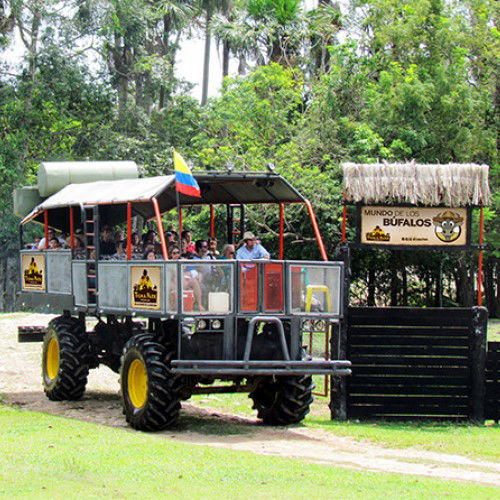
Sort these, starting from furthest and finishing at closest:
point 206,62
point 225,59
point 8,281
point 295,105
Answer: point 206,62
point 225,59
point 8,281
point 295,105

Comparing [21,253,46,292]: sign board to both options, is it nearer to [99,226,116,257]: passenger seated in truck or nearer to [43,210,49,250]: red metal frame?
[43,210,49,250]: red metal frame

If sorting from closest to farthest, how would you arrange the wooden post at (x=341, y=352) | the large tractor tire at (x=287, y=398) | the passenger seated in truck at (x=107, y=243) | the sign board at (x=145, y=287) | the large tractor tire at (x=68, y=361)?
the sign board at (x=145, y=287), the large tractor tire at (x=287, y=398), the wooden post at (x=341, y=352), the passenger seated in truck at (x=107, y=243), the large tractor tire at (x=68, y=361)

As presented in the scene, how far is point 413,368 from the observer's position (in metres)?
15.4

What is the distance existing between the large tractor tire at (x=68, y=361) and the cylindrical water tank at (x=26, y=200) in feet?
8.41

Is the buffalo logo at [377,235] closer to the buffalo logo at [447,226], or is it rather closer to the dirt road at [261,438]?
the buffalo logo at [447,226]

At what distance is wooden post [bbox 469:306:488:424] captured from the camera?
50.6 feet

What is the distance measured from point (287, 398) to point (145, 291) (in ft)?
8.43

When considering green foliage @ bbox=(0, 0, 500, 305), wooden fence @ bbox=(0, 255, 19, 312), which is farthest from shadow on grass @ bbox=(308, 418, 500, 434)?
wooden fence @ bbox=(0, 255, 19, 312)

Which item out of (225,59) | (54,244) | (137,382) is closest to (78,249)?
(54,244)

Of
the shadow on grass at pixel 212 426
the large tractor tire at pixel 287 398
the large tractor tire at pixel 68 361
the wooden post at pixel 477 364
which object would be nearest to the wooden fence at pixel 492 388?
the wooden post at pixel 477 364

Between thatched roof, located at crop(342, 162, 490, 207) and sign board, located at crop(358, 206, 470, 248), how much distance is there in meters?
0.17

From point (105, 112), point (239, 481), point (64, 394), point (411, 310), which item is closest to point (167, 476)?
point (239, 481)

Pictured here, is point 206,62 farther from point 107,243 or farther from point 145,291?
point 145,291

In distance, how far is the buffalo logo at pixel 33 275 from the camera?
1884cm
